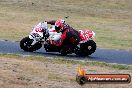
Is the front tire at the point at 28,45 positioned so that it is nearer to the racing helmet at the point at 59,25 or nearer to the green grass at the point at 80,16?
the racing helmet at the point at 59,25

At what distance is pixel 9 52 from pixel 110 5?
27522mm

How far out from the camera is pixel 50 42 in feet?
69.2

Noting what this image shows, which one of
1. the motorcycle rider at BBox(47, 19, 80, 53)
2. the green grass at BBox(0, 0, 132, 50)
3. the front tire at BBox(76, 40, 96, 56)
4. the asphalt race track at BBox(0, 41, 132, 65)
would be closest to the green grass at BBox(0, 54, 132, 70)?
the asphalt race track at BBox(0, 41, 132, 65)

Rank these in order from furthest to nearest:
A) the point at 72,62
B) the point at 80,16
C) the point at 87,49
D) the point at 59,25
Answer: the point at 80,16 → the point at 87,49 → the point at 59,25 → the point at 72,62

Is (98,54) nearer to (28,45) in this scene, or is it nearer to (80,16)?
(28,45)

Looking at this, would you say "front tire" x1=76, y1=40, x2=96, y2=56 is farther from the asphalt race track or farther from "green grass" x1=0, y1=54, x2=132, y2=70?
"green grass" x1=0, y1=54, x2=132, y2=70

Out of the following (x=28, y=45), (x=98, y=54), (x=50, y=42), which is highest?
(x=50, y=42)

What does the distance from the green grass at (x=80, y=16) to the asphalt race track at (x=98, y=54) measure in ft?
8.73

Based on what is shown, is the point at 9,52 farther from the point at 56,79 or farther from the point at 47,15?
the point at 47,15

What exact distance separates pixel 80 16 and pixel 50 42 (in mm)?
19914

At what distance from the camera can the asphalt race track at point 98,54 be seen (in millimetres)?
20486

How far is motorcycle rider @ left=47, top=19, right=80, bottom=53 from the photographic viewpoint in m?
20.8

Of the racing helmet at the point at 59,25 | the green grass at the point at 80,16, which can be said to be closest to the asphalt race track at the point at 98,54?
the racing helmet at the point at 59,25

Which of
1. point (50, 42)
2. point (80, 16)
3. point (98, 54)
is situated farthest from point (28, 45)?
point (80, 16)
